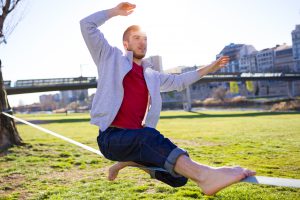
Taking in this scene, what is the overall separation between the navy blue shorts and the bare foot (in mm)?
281

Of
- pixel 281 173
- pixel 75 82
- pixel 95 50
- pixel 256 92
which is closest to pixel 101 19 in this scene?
pixel 95 50

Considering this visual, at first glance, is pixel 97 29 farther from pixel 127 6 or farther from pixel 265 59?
pixel 265 59

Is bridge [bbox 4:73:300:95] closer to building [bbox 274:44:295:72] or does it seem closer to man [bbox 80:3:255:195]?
man [bbox 80:3:255:195]

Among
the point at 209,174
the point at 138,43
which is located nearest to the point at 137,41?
the point at 138,43

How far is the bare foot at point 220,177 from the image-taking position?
2938mm

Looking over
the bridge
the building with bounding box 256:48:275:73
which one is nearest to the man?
the bridge

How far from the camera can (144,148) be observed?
331 cm

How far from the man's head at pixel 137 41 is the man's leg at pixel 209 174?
4.60 feet

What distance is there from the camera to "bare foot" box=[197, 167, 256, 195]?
2938mm

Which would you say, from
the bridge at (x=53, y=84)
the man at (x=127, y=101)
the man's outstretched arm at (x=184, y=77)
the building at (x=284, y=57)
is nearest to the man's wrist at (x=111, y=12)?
the man at (x=127, y=101)

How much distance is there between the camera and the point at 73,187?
6.37 meters

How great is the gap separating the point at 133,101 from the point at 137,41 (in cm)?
71

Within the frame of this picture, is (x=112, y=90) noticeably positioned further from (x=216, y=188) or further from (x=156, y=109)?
Answer: (x=216, y=188)

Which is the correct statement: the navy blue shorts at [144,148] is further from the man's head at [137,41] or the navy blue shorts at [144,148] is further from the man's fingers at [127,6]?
the man's fingers at [127,6]
